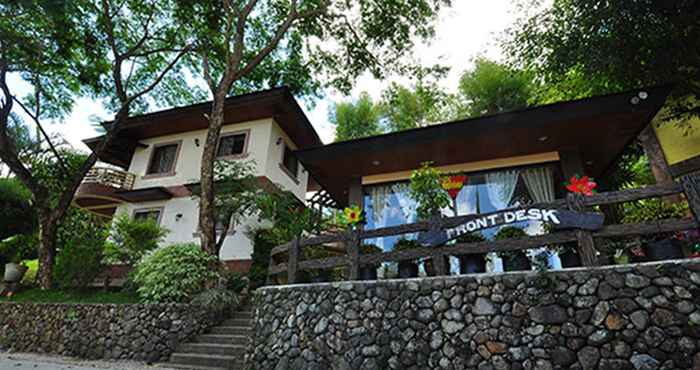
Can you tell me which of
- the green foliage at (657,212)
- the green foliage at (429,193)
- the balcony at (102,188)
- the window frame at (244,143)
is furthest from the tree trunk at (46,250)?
the green foliage at (657,212)

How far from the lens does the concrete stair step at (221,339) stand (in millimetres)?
6148

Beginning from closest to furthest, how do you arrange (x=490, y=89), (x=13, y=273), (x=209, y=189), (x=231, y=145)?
(x=209, y=189) < (x=13, y=273) < (x=231, y=145) < (x=490, y=89)

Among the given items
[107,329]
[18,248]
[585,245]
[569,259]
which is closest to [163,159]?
[18,248]

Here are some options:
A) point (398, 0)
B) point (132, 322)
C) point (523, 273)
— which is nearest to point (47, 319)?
point (132, 322)

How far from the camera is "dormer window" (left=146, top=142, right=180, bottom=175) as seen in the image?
12664 millimetres

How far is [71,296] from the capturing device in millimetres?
8273

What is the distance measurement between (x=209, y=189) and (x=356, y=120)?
1200 cm

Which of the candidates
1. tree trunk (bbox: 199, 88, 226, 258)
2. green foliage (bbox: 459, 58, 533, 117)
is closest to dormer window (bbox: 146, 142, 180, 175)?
tree trunk (bbox: 199, 88, 226, 258)

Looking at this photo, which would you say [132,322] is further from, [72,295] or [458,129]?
[458,129]

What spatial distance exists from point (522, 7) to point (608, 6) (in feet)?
10.2

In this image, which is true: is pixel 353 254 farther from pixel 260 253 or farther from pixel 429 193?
pixel 260 253

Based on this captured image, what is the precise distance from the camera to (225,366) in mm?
5523

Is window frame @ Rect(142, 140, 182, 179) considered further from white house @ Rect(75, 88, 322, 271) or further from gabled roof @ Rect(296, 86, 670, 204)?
gabled roof @ Rect(296, 86, 670, 204)

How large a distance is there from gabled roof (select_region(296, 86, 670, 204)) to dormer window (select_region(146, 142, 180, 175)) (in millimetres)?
7318
